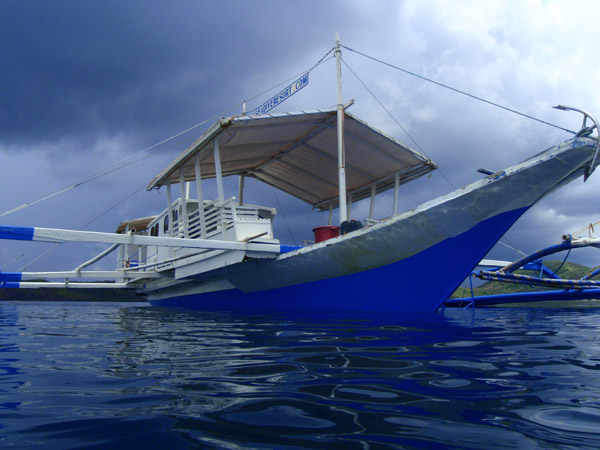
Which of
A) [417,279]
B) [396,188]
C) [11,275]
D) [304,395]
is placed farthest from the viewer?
[11,275]

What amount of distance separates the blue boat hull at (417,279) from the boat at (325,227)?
23mm

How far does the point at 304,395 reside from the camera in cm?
238

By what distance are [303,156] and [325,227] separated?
13.1 ft

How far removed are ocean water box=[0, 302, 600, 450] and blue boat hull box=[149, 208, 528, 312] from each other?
3748 mm

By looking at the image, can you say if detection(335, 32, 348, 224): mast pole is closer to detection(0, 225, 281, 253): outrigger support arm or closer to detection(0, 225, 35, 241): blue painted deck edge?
detection(0, 225, 281, 253): outrigger support arm

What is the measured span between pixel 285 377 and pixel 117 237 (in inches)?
257

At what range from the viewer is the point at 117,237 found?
26.7ft

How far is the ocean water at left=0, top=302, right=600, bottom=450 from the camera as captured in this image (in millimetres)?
1753

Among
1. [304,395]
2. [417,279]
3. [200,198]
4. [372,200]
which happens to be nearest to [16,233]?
[200,198]

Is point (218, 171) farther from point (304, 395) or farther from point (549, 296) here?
point (549, 296)

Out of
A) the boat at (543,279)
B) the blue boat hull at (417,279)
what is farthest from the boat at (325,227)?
the boat at (543,279)

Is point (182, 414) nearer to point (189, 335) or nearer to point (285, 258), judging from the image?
point (189, 335)

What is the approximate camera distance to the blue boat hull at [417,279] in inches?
A: 317

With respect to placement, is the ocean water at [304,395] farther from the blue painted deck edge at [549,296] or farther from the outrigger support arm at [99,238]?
the blue painted deck edge at [549,296]
